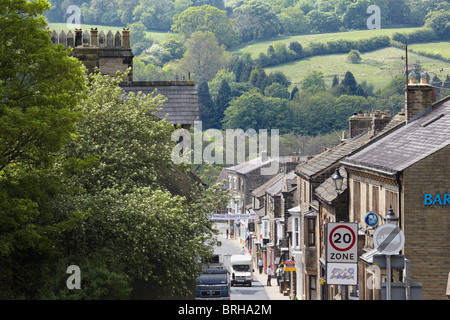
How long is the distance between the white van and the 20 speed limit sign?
4432cm

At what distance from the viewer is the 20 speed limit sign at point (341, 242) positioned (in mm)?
18109

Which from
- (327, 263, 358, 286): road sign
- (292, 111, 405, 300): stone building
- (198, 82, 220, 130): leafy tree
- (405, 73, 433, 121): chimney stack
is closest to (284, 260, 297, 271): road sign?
Answer: (292, 111, 405, 300): stone building

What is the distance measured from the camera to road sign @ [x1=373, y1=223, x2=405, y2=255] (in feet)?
53.4

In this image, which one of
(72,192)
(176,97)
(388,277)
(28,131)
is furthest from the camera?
(176,97)

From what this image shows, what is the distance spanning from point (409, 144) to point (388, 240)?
1279cm

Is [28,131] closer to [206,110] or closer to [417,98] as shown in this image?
[417,98]

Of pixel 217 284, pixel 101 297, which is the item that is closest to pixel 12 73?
pixel 101 297

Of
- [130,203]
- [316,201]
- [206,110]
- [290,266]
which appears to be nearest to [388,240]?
[130,203]

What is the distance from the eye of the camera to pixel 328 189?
124 ft

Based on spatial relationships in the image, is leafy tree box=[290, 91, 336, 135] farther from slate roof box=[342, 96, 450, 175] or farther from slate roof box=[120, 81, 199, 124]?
slate roof box=[342, 96, 450, 175]

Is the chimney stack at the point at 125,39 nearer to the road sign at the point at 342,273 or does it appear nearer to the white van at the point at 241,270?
the road sign at the point at 342,273

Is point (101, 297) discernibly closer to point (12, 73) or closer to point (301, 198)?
point (12, 73)

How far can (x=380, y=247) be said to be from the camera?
16391 millimetres

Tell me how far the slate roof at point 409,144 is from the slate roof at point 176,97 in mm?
7805
